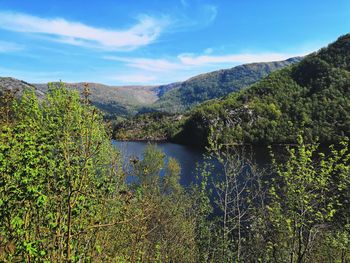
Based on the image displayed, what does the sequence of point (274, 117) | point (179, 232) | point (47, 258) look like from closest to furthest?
point (47, 258) → point (179, 232) → point (274, 117)

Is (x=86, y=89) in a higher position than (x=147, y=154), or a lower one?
higher

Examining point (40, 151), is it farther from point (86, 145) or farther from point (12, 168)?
point (86, 145)

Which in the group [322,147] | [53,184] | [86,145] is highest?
[86,145]

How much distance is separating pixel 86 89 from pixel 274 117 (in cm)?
19735

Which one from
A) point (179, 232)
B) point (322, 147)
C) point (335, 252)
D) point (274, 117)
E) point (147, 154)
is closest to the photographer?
point (335, 252)

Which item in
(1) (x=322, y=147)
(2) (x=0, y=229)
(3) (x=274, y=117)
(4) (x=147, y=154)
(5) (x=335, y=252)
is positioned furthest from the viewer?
(3) (x=274, y=117)

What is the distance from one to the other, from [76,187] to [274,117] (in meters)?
198

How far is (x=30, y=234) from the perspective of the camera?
7.79 metres

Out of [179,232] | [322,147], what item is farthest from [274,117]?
[179,232]

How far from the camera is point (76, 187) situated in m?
7.54

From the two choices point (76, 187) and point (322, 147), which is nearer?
point (76, 187)

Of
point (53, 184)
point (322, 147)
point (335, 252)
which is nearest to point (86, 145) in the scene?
point (53, 184)

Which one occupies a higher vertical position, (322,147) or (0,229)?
(0,229)

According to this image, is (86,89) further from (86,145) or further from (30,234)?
(30,234)
